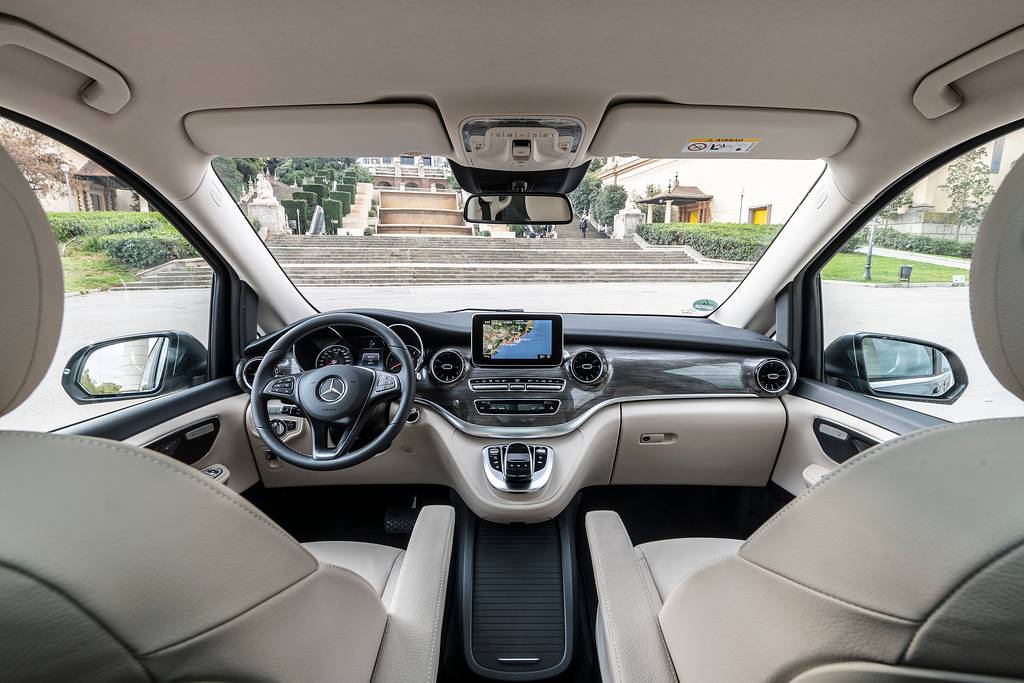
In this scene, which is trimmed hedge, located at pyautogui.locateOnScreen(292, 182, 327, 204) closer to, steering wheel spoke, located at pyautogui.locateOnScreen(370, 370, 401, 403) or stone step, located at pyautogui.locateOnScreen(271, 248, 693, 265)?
stone step, located at pyautogui.locateOnScreen(271, 248, 693, 265)

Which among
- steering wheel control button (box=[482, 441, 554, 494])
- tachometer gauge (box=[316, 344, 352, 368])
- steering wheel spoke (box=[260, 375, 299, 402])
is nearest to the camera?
steering wheel spoke (box=[260, 375, 299, 402])

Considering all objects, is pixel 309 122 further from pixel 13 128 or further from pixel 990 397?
pixel 990 397

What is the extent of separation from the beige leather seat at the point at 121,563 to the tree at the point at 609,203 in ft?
8.23

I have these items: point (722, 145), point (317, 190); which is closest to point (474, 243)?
point (317, 190)

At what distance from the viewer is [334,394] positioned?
6.87ft

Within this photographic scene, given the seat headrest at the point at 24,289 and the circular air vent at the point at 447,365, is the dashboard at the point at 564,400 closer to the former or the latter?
the circular air vent at the point at 447,365

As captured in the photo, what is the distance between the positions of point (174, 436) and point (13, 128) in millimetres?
1252

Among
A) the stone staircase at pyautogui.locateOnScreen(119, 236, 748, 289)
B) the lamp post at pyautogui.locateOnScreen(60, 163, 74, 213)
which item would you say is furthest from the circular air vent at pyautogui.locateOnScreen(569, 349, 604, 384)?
the lamp post at pyautogui.locateOnScreen(60, 163, 74, 213)

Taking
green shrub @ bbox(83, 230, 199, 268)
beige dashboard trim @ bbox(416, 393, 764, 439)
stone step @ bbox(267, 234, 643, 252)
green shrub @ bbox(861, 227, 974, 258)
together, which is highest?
stone step @ bbox(267, 234, 643, 252)

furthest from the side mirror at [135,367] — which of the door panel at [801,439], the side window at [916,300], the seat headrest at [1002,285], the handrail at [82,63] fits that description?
the side window at [916,300]

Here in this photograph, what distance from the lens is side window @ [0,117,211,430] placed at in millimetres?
1707

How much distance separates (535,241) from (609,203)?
536 millimetres

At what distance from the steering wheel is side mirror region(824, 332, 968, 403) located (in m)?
2.29

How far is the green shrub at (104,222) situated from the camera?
1762 millimetres
